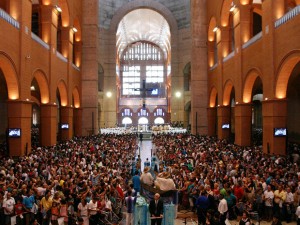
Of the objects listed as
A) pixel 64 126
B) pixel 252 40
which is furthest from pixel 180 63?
pixel 252 40

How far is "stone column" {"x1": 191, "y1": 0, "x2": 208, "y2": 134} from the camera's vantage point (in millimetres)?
31969

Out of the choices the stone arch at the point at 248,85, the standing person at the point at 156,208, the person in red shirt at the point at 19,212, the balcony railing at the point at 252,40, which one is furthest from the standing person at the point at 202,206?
the stone arch at the point at 248,85

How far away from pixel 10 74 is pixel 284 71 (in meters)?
13.2

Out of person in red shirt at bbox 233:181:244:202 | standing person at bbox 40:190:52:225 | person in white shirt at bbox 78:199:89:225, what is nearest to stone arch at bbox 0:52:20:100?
standing person at bbox 40:190:52:225

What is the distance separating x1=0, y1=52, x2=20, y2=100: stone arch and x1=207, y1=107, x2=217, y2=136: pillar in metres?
19.3

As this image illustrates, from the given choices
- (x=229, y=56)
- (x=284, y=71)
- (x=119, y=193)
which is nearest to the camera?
(x=119, y=193)

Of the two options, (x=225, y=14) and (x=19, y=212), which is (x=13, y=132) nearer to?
(x=19, y=212)

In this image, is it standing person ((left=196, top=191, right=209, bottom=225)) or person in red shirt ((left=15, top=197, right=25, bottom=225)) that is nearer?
person in red shirt ((left=15, top=197, right=25, bottom=225))

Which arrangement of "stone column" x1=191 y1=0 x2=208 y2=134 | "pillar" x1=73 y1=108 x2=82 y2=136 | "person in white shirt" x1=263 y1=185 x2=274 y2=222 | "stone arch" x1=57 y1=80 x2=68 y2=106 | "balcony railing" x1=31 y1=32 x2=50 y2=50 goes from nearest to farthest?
"person in white shirt" x1=263 y1=185 x2=274 y2=222 < "balcony railing" x1=31 y1=32 x2=50 y2=50 < "stone arch" x1=57 y1=80 x2=68 y2=106 < "pillar" x1=73 y1=108 x2=82 y2=136 < "stone column" x1=191 y1=0 x2=208 y2=134

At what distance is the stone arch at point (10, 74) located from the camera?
1566 centimetres

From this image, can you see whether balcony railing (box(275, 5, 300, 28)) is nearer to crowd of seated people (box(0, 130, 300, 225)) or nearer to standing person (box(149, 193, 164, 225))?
crowd of seated people (box(0, 130, 300, 225))

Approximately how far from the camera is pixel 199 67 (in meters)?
32.3

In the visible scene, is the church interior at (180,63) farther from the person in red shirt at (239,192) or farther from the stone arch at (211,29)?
the person in red shirt at (239,192)

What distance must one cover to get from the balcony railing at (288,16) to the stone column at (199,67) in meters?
15.7
